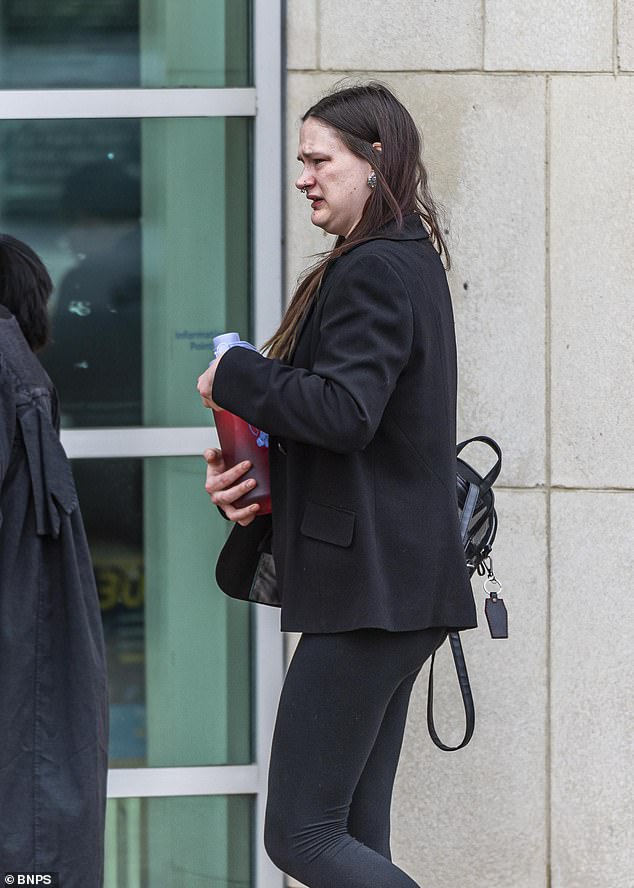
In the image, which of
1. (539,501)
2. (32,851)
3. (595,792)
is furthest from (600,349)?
(32,851)

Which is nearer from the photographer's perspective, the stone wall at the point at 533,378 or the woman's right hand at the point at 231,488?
the woman's right hand at the point at 231,488

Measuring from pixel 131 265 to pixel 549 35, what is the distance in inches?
53.8

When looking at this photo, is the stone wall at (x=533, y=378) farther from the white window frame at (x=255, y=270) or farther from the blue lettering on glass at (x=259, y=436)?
the blue lettering on glass at (x=259, y=436)

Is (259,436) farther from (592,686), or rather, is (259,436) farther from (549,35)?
(549,35)

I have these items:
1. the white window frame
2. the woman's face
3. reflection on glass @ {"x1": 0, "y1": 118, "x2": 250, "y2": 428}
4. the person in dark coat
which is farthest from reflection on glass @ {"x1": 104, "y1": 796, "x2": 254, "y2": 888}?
the woman's face

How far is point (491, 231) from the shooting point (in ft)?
11.6

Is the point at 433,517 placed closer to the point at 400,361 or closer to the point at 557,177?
the point at 400,361

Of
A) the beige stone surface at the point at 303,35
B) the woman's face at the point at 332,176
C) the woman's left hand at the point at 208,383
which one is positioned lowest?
the woman's left hand at the point at 208,383

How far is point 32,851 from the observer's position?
280 cm

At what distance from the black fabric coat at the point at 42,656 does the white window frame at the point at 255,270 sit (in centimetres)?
87

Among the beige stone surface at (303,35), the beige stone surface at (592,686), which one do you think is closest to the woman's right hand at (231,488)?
the beige stone surface at (592,686)

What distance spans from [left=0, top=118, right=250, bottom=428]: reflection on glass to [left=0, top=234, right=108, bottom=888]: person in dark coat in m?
0.87

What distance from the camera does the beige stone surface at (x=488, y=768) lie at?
3.57 meters

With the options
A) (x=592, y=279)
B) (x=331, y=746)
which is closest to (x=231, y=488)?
(x=331, y=746)
